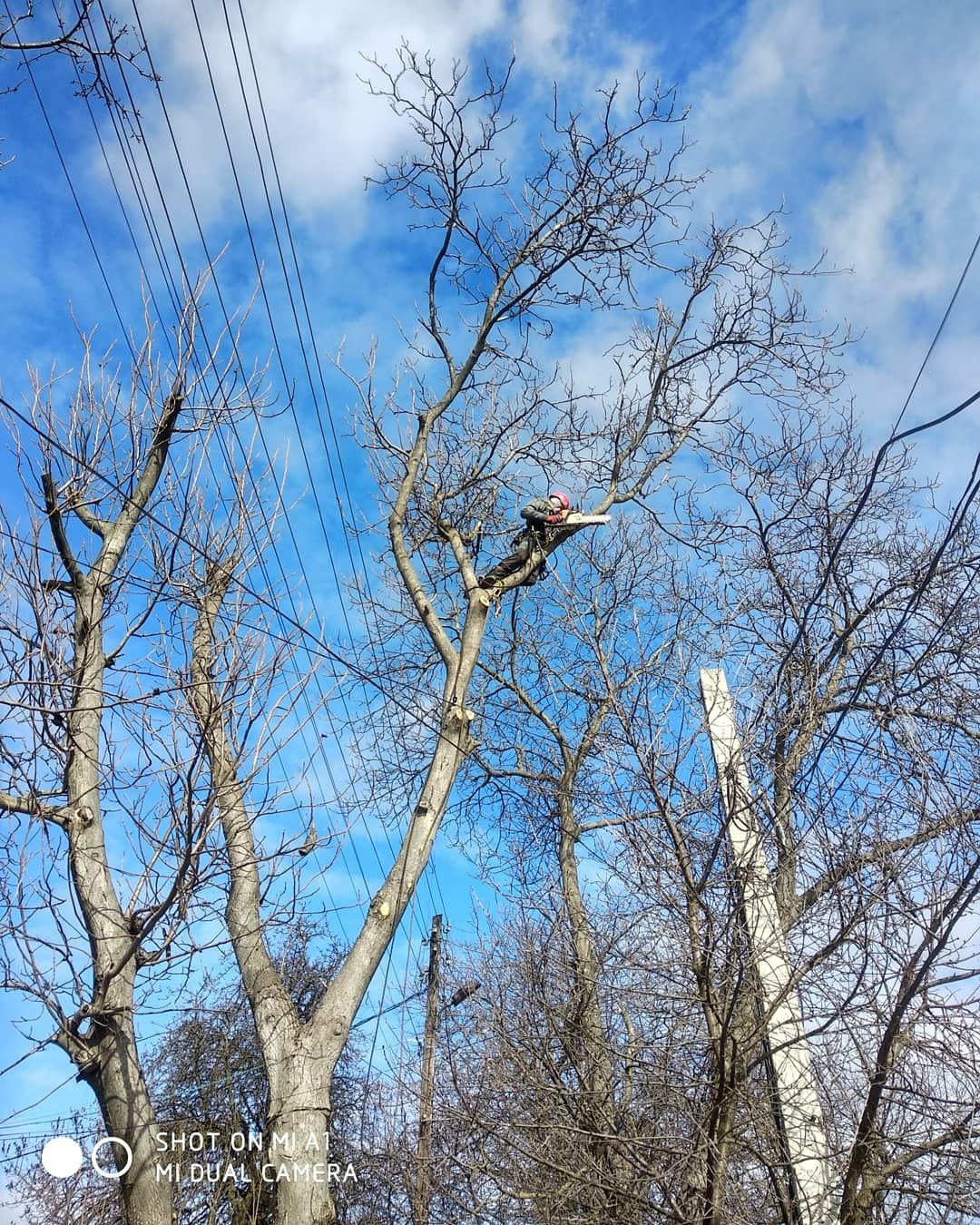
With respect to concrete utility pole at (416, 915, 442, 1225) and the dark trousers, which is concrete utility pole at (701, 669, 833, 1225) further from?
the dark trousers

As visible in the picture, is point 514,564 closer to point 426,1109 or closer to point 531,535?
point 531,535

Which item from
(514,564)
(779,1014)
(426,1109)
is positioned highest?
(514,564)

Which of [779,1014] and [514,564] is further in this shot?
[514,564]

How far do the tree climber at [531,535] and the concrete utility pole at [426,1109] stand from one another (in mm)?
3989

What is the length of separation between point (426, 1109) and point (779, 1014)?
4.22m

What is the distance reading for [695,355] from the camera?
1015cm

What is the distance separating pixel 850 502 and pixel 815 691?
398 cm

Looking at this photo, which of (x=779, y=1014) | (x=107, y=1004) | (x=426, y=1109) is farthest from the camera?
(x=426, y=1109)

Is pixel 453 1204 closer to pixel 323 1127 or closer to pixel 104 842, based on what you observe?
pixel 323 1127

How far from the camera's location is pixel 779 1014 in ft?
17.2

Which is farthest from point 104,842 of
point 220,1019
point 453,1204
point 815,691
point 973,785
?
point 220,1019

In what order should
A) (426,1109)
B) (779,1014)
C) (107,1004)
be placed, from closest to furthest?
(107,1004) < (779,1014) < (426,1109)

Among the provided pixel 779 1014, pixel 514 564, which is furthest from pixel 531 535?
pixel 779 1014

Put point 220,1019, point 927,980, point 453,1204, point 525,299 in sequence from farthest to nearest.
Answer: point 220,1019 → point 525,299 → point 453,1204 → point 927,980
